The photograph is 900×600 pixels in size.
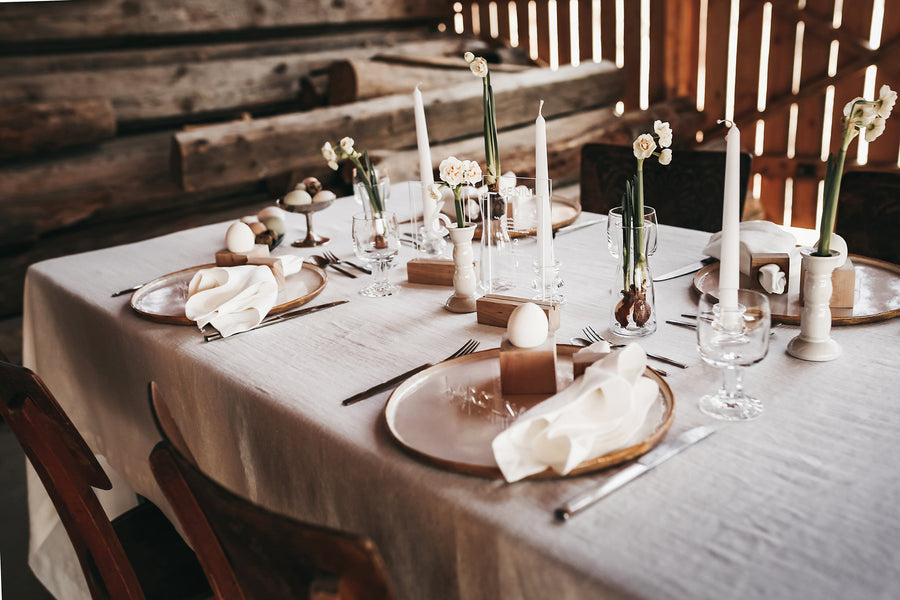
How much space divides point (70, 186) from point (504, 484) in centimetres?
282

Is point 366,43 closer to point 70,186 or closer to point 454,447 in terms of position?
point 70,186

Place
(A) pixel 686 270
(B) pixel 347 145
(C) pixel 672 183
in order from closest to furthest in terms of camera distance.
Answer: (A) pixel 686 270 < (B) pixel 347 145 < (C) pixel 672 183

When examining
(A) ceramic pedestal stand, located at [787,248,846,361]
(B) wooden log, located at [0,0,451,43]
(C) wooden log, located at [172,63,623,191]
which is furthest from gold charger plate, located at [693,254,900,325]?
(B) wooden log, located at [0,0,451,43]

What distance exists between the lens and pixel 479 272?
1581 millimetres

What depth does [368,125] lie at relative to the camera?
3.36 m

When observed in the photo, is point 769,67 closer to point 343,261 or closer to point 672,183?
point 672,183

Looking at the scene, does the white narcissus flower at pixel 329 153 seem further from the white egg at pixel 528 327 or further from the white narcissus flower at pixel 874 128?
the white narcissus flower at pixel 874 128

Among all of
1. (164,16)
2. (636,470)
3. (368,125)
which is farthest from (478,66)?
(164,16)

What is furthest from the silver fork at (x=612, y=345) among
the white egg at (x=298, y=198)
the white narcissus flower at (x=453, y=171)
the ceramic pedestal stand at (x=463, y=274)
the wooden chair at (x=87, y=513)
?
the white egg at (x=298, y=198)

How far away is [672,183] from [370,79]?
186 cm

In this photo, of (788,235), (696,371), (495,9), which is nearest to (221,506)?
(696,371)

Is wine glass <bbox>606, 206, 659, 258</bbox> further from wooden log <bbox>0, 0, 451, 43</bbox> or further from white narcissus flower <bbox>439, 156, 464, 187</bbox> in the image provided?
wooden log <bbox>0, 0, 451, 43</bbox>

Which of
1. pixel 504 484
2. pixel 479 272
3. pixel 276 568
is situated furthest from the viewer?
pixel 479 272

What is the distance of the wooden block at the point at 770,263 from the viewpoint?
1317mm
